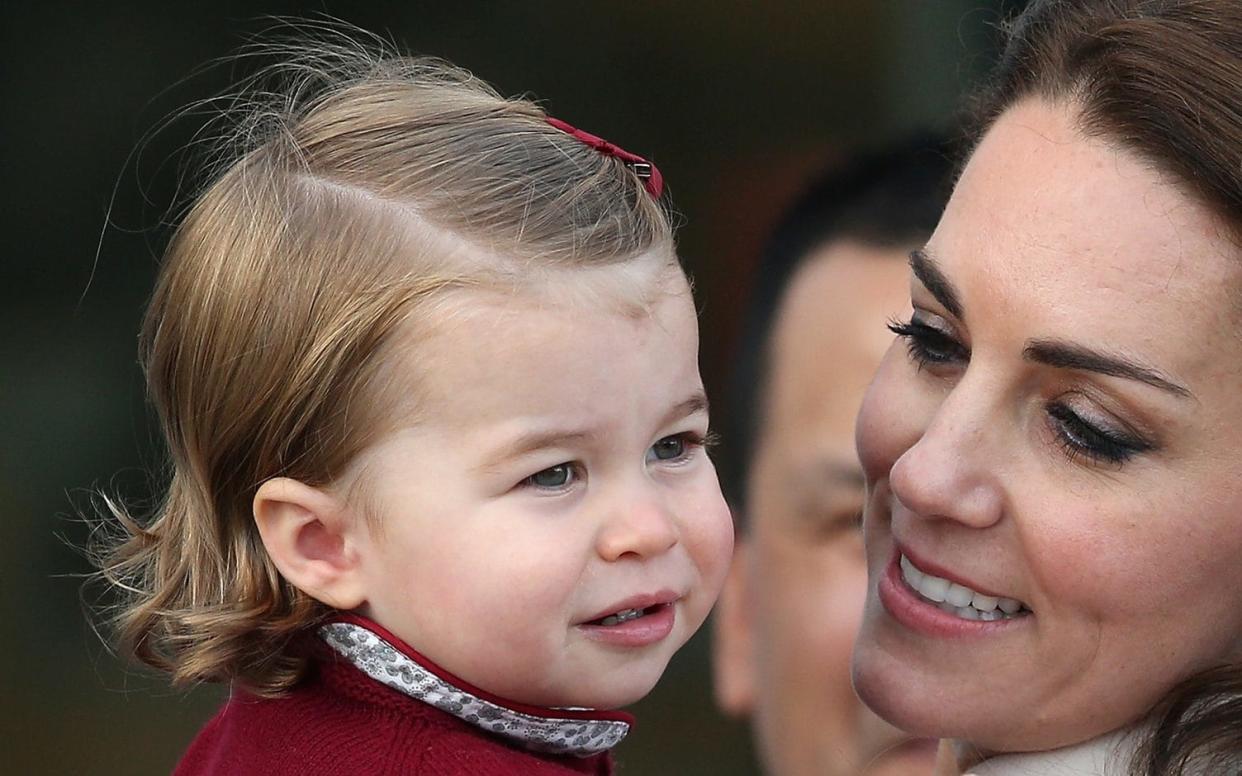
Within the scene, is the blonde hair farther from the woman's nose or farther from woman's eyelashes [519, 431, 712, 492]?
the woman's nose

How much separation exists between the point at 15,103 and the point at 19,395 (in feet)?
1.87

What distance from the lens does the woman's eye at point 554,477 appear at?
1.75 m

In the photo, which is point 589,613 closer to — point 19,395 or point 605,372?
point 605,372

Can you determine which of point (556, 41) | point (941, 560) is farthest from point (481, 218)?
point (556, 41)

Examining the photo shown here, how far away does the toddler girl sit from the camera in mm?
1729

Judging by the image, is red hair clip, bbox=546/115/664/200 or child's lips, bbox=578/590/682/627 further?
red hair clip, bbox=546/115/664/200

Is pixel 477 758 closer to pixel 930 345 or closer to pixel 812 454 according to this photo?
pixel 930 345

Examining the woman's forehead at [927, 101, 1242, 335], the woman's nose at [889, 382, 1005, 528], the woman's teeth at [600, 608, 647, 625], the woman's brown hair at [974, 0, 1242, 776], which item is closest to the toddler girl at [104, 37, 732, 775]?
the woman's teeth at [600, 608, 647, 625]

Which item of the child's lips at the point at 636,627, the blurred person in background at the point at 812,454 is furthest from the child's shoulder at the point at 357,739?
the blurred person in background at the point at 812,454

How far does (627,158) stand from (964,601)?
0.71 metres

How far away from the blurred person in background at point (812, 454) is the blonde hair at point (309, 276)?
1.17m

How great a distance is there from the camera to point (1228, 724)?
1.73m

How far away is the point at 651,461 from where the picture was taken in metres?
1.86

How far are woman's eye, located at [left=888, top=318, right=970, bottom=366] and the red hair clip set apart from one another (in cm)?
38
